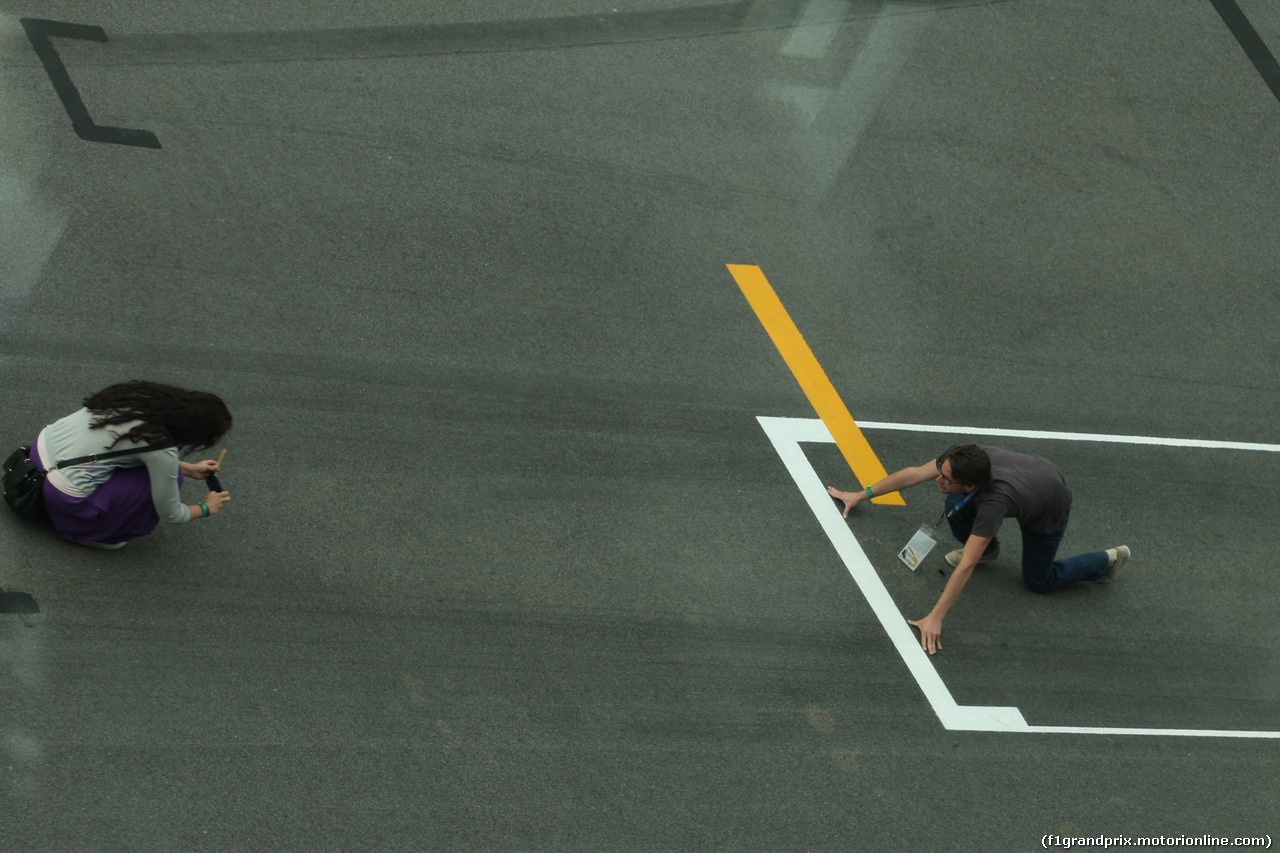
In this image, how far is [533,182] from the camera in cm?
920

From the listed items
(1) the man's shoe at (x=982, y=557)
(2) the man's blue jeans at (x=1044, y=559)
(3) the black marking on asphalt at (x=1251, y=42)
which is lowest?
(1) the man's shoe at (x=982, y=557)

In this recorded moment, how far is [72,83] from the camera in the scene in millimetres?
8961

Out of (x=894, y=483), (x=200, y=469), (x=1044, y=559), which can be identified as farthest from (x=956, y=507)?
(x=200, y=469)

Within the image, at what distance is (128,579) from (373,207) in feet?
11.5

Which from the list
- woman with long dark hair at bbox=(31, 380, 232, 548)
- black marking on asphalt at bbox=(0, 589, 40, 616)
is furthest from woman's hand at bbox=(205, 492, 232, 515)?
black marking on asphalt at bbox=(0, 589, 40, 616)

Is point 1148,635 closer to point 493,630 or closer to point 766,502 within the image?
point 766,502

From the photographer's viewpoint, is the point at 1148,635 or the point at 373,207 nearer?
the point at 1148,635

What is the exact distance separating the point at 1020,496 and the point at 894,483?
788 mm

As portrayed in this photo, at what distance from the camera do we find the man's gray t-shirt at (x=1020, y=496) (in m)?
6.84

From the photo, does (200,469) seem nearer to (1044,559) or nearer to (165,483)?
(165,483)

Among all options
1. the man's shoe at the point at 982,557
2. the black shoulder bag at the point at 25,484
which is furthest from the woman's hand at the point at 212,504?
the man's shoe at the point at 982,557

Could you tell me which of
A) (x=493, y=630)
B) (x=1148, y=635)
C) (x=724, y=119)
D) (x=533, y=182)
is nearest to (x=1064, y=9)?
(x=724, y=119)

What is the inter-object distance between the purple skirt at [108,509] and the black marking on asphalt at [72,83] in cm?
344

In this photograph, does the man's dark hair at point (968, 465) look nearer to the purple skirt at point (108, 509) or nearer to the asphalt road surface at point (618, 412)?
the asphalt road surface at point (618, 412)
